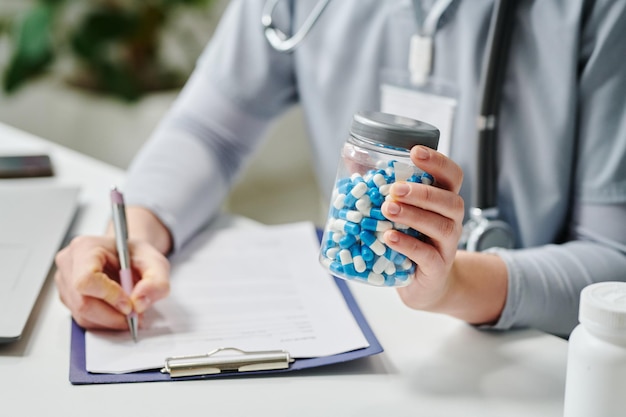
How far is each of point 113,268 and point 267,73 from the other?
1.36 feet

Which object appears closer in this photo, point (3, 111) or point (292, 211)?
point (3, 111)

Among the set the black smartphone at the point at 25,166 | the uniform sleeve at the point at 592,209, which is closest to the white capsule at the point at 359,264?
the uniform sleeve at the point at 592,209

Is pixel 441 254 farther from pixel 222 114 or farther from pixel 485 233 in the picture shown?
pixel 222 114

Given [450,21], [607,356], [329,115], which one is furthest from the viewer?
[329,115]

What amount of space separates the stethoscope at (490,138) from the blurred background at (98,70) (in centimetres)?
123

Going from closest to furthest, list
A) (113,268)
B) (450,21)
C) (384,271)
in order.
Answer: (384,271), (113,268), (450,21)

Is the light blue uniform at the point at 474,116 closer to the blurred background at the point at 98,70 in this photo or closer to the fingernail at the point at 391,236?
the fingernail at the point at 391,236

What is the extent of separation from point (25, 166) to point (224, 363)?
0.69m

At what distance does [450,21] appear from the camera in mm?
961

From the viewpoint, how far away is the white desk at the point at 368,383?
0.66m

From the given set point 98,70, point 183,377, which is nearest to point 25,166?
point 183,377

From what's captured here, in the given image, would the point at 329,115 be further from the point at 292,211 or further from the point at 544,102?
the point at 292,211

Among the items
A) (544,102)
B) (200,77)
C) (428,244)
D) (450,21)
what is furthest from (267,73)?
(428,244)

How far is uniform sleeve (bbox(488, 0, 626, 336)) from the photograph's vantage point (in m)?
0.82
